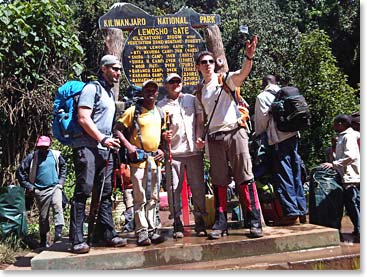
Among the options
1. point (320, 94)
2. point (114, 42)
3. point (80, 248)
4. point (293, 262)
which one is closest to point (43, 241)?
point (80, 248)

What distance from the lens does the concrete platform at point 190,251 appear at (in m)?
4.18

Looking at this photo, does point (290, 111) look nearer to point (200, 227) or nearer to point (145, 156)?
point (200, 227)

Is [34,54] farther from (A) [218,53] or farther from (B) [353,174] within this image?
(B) [353,174]

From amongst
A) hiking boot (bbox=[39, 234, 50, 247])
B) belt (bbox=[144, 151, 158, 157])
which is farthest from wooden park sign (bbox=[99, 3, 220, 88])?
belt (bbox=[144, 151, 158, 157])

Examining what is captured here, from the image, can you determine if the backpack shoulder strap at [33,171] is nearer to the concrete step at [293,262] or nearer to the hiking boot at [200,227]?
the hiking boot at [200,227]

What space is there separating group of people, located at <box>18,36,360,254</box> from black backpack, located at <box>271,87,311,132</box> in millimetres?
689

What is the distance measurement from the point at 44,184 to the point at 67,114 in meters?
2.45

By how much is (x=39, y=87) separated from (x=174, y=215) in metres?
4.09

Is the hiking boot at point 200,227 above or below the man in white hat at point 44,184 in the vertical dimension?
below

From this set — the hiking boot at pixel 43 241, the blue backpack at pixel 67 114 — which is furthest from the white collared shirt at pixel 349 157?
the hiking boot at pixel 43 241

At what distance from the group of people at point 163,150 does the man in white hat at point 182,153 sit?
1cm

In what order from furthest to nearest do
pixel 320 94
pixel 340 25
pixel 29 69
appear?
pixel 340 25 → pixel 320 94 → pixel 29 69

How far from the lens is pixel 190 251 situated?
4320 millimetres

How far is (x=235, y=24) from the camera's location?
51.5 ft
